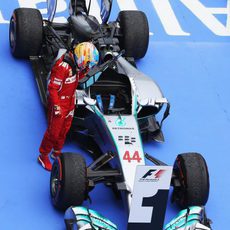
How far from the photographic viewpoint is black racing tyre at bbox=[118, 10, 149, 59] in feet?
34.7

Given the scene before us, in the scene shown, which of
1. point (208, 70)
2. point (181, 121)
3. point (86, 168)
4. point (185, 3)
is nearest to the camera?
point (86, 168)

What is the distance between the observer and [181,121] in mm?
9875

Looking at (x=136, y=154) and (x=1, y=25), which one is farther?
(x=1, y=25)

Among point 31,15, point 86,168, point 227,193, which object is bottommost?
point 227,193

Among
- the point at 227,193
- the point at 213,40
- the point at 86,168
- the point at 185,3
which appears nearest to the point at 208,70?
the point at 213,40

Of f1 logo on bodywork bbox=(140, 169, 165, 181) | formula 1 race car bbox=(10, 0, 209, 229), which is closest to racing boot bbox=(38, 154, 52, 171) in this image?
formula 1 race car bbox=(10, 0, 209, 229)

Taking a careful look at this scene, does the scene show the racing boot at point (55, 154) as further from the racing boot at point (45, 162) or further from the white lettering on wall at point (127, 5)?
the white lettering on wall at point (127, 5)

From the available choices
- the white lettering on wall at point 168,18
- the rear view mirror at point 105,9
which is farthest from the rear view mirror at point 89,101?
the white lettering on wall at point 168,18

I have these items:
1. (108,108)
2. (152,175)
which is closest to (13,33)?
(108,108)

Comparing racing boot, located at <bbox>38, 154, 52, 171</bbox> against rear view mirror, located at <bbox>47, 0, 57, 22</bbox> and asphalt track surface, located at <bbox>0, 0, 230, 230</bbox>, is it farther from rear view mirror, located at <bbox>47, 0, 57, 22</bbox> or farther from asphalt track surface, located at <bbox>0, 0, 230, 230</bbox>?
rear view mirror, located at <bbox>47, 0, 57, 22</bbox>

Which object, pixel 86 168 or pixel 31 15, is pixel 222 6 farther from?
pixel 86 168

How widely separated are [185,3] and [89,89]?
4.33 m

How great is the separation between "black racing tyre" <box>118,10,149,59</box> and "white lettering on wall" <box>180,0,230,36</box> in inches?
72.4

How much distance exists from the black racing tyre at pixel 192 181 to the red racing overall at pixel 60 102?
1373 millimetres
